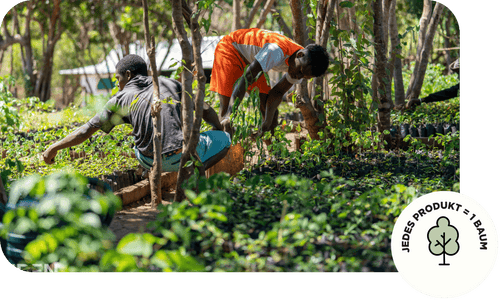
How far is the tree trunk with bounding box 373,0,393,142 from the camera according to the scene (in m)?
3.71

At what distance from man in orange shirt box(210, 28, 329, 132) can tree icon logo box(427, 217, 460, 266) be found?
1377 millimetres

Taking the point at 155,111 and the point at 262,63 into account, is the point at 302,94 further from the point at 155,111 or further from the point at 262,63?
the point at 155,111

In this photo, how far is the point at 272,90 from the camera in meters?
3.47

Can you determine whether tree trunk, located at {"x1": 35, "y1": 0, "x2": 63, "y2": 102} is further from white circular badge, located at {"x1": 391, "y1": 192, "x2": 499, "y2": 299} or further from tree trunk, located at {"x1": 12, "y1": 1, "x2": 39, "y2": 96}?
white circular badge, located at {"x1": 391, "y1": 192, "x2": 499, "y2": 299}

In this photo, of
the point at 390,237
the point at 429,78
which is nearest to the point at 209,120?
the point at 390,237

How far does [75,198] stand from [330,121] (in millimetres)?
2229

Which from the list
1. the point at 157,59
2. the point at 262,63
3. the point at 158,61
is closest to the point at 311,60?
the point at 262,63

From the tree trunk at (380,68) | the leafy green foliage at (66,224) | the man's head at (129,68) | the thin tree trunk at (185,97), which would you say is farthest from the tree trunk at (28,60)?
the leafy green foliage at (66,224)

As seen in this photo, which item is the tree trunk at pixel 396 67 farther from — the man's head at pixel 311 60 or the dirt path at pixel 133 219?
the dirt path at pixel 133 219

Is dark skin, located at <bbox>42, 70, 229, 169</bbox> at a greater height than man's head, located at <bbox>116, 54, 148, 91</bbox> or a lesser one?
lesser

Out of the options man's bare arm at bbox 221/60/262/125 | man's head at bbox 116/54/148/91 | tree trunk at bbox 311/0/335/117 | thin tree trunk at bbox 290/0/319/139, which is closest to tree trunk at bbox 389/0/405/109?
thin tree trunk at bbox 290/0/319/139

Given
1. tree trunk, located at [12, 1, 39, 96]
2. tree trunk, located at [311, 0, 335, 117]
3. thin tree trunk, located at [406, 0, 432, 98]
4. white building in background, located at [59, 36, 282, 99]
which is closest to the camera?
tree trunk, located at [311, 0, 335, 117]

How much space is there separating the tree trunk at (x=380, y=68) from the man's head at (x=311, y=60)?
0.86 metres

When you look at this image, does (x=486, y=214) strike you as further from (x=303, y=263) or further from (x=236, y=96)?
(x=236, y=96)
